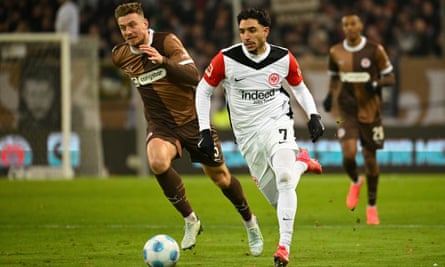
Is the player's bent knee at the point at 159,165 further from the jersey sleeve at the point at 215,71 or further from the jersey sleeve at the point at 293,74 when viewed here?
the jersey sleeve at the point at 293,74

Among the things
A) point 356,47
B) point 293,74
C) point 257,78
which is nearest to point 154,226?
point 356,47

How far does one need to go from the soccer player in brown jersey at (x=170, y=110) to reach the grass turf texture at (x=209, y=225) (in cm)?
45

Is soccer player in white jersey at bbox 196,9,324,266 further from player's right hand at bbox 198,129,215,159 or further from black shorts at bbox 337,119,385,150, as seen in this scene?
black shorts at bbox 337,119,385,150

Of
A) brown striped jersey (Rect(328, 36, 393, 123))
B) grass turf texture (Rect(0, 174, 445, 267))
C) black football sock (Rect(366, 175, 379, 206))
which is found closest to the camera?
grass turf texture (Rect(0, 174, 445, 267))

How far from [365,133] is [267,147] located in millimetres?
4443

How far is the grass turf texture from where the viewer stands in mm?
9266

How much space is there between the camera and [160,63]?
9.41m

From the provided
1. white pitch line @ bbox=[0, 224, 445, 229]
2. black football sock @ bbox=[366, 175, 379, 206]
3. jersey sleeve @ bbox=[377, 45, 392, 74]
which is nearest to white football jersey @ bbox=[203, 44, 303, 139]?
white pitch line @ bbox=[0, 224, 445, 229]

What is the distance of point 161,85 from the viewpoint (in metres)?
9.97

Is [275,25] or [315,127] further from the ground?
[315,127]

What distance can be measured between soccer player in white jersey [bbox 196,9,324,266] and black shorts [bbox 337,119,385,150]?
4.04m

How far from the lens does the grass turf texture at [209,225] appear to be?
9.27 m

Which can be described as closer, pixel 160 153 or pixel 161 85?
pixel 160 153

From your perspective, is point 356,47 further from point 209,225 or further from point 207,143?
point 207,143
